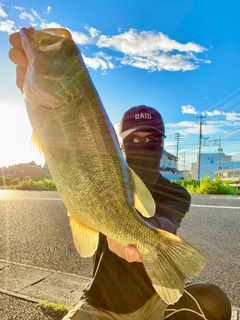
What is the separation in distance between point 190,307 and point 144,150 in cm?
158

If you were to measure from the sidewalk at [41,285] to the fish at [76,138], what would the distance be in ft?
6.83

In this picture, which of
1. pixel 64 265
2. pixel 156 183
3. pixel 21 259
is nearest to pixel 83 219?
pixel 156 183

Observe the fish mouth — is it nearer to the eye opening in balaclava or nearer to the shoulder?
the eye opening in balaclava

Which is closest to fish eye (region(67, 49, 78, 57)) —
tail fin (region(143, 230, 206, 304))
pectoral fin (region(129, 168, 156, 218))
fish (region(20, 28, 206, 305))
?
fish (region(20, 28, 206, 305))

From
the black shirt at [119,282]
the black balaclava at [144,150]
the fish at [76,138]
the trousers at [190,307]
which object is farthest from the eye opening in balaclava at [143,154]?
the fish at [76,138]

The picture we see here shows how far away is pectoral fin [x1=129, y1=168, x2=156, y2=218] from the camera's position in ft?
6.08

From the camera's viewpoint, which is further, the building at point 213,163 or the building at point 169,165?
the building at point 213,163

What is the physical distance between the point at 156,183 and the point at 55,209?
26.8 feet

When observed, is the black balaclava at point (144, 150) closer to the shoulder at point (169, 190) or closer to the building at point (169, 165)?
the shoulder at point (169, 190)

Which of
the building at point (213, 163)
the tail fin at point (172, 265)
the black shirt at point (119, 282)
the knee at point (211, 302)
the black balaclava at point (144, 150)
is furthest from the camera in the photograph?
the building at point (213, 163)

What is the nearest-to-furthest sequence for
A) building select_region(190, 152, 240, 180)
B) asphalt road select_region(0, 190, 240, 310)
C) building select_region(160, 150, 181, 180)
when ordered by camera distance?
asphalt road select_region(0, 190, 240, 310), building select_region(160, 150, 181, 180), building select_region(190, 152, 240, 180)

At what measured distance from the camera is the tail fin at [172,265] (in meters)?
1.83

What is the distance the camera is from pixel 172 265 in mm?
1858

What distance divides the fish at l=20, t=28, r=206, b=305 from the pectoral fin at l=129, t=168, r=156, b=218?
0.11ft
